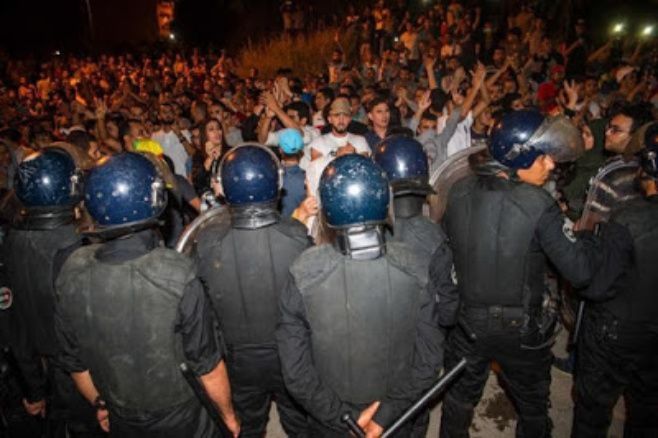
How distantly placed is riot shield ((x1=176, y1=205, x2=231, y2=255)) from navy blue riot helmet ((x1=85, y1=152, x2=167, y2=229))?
1.10 meters

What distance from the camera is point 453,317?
3088 millimetres

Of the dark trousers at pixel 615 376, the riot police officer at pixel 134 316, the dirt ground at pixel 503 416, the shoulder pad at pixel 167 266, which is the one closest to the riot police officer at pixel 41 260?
the riot police officer at pixel 134 316

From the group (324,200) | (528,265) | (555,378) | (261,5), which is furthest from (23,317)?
(261,5)

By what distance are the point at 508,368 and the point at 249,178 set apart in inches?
91.5

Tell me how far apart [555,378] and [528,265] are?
6.99 feet

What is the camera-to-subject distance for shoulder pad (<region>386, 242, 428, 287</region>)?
2.26 m

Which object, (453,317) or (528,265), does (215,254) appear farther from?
(528,265)

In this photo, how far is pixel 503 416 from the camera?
404cm

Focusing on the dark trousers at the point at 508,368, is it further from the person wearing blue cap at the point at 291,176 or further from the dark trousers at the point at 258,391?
the person wearing blue cap at the point at 291,176

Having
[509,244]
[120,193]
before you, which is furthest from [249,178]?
[509,244]

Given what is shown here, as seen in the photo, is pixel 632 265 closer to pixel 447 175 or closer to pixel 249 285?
pixel 447 175

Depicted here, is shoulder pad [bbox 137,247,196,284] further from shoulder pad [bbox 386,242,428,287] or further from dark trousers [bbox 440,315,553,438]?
dark trousers [bbox 440,315,553,438]

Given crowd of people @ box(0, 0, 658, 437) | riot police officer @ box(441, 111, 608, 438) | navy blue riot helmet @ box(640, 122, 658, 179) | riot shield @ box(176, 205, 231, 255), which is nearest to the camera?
crowd of people @ box(0, 0, 658, 437)

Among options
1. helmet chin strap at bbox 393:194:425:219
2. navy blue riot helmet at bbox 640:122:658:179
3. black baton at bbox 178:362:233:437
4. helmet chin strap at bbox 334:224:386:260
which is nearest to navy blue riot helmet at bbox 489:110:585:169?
navy blue riot helmet at bbox 640:122:658:179
